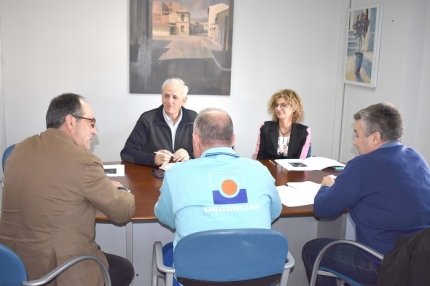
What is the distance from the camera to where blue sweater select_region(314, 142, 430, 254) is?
6.81 feet

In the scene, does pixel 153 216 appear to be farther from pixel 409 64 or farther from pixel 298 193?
pixel 409 64

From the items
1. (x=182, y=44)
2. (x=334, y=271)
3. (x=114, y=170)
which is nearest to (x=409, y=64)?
(x=182, y=44)

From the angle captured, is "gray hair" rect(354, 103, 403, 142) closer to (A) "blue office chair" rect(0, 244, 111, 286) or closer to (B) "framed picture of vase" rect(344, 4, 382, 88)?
(A) "blue office chair" rect(0, 244, 111, 286)

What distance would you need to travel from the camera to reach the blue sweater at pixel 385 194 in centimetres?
208

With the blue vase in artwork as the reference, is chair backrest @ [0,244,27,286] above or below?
below

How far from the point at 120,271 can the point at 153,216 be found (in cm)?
34

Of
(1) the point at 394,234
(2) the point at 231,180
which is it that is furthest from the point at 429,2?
(2) the point at 231,180

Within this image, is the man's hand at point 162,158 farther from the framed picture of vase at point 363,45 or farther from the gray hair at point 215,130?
the framed picture of vase at point 363,45

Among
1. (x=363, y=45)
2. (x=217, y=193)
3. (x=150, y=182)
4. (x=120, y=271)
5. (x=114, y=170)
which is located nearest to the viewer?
(x=217, y=193)

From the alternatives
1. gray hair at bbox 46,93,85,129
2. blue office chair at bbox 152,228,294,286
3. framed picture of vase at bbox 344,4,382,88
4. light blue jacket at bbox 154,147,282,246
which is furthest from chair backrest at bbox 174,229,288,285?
framed picture of vase at bbox 344,4,382,88

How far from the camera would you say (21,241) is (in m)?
1.91

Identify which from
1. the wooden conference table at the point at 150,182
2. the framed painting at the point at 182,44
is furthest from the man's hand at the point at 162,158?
the framed painting at the point at 182,44

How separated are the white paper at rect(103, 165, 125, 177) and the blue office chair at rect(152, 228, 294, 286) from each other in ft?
4.19

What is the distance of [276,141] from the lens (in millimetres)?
3748
